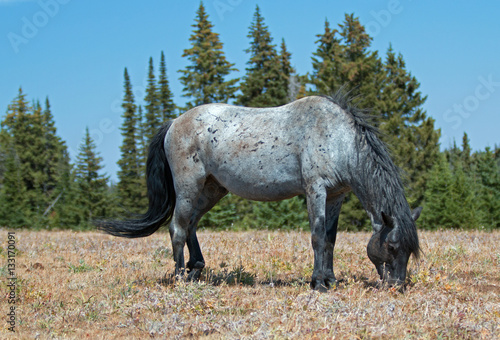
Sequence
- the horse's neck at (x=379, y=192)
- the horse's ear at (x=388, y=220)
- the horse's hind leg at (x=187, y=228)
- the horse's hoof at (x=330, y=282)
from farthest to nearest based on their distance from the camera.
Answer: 1. the horse's hind leg at (x=187, y=228)
2. the horse's hoof at (x=330, y=282)
3. the horse's neck at (x=379, y=192)
4. the horse's ear at (x=388, y=220)

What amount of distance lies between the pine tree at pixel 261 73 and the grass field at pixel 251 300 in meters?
33.6

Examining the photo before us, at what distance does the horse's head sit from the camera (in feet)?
20.8

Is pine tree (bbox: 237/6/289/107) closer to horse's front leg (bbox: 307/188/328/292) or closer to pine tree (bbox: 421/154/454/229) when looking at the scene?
pine tree (bbox: 421/154/454/229)

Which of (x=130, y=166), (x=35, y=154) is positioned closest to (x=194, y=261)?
(x=130, y=166)

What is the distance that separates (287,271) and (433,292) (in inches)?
109

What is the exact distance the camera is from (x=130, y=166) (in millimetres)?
51312

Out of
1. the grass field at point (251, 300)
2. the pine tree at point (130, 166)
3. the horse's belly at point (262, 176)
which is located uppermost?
the pine tree at point (130, 166)

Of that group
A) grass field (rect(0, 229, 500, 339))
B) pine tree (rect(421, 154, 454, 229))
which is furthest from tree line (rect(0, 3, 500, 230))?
grass field (rect(0, 229, 500, 339))

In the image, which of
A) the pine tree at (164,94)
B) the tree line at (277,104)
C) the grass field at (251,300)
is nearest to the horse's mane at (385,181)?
the grass field at (251,300)

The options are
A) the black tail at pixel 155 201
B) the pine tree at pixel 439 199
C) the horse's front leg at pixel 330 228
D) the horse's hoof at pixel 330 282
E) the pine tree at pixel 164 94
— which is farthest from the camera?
the pine tree at pixel 164 94

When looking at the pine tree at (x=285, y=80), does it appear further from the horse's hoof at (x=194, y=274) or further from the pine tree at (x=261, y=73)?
the horse's hoof at (x=194, y=274)

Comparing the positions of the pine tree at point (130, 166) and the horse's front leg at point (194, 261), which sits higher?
the pine tree at point (130, 166)

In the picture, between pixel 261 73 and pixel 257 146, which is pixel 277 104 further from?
pixel 257 146

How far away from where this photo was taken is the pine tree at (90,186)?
48.6 m
